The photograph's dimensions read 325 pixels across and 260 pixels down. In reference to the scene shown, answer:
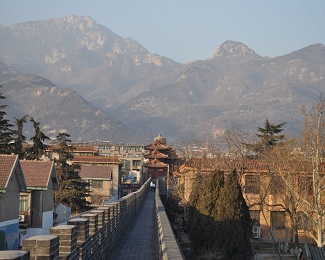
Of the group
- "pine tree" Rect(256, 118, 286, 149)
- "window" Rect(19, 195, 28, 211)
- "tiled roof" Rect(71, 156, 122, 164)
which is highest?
"pine tree" Rect(256, 118, 286, 149)

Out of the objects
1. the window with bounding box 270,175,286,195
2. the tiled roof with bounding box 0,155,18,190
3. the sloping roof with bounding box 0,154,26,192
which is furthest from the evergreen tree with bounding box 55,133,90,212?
the tiled roof with bounding box 0,155,18,190

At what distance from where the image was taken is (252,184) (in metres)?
40.7

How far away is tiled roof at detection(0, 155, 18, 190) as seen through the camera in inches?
875

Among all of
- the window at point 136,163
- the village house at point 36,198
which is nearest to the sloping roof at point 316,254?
the village house at point 36,198

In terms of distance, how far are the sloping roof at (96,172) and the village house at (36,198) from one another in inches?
1462

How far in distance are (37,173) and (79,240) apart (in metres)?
18.3

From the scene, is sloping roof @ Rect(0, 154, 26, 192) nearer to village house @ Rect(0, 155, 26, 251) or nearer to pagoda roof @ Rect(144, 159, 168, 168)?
village house @ Rect(0, 155, 26, 251)

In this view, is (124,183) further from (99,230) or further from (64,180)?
(99,230)

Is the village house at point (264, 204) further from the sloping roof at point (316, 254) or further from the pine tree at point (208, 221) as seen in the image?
the sloping roof at point (316, 254)

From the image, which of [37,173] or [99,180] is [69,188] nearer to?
[37,173]

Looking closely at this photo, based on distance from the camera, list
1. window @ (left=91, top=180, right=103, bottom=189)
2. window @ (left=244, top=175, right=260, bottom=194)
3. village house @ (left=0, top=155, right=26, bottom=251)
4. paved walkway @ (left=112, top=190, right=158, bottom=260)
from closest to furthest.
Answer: paved walkway @ (left=112, top=190, right=158, bottom=260), village house @ (left=0, top=155, right=26, bottom=251), window @ (left=244, top=175, right=260, bottom=194), window @ (left=91, top=180, right=103, bottom=189)

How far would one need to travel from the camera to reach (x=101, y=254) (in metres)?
16.2

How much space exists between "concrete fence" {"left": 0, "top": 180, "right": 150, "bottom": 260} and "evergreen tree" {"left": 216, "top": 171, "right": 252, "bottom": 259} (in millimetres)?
4358

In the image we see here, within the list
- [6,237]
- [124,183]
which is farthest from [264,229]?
[124,183]
